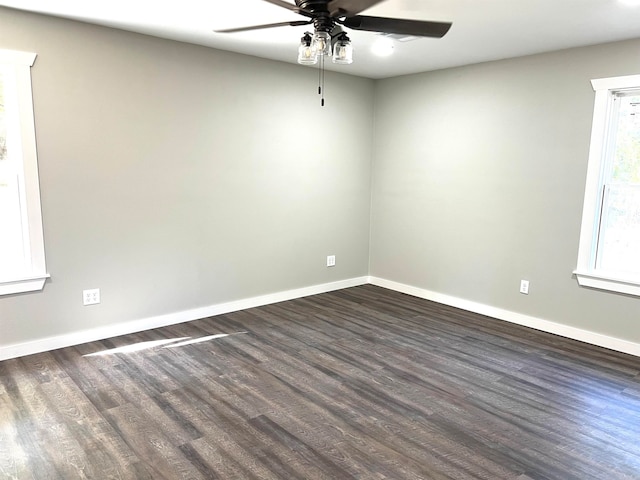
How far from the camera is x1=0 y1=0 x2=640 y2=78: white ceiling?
2811 mm

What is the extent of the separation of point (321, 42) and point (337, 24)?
134 millimetres

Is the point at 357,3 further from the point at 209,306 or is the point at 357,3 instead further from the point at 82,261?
the point at 209,306

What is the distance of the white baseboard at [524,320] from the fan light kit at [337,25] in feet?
9.93

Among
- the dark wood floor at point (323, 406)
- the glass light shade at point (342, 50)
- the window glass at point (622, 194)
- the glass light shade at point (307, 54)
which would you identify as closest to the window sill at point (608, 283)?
the window glass at point (622, 194)

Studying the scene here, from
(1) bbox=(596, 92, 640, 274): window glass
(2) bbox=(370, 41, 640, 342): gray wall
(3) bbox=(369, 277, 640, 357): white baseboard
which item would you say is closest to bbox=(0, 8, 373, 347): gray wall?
(2) bbox=(370, 41, 640, 342): gray wall

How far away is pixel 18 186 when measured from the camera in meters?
3.30

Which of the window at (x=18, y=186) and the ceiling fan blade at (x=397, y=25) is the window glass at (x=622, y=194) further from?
the window at (x=18, y=186)

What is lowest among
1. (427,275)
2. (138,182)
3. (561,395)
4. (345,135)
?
(561,395)

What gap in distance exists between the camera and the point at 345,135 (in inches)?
207

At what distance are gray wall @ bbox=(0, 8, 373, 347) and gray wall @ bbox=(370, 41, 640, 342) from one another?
2.10 feet

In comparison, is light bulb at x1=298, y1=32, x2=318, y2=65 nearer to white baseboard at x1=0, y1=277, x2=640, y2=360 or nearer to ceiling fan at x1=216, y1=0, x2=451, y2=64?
ceiling fan at x1=216, y1=0, x2=451, y2=64

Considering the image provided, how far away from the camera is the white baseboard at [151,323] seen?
3.40 metres

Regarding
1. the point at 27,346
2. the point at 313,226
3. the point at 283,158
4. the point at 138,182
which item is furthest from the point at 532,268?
the point at 27,346

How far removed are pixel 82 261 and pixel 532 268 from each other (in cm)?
391
